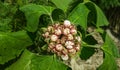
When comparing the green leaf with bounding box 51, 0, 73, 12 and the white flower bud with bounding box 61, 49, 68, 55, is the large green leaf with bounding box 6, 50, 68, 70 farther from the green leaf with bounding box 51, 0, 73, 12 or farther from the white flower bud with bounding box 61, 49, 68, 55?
the green leaf with bounding box 51, 0, 73, 12

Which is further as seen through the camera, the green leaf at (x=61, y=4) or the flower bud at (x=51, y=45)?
the green leaf at (x=61, y=4)

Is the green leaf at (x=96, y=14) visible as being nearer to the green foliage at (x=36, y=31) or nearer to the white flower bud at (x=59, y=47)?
the green foliage at (x=36, y=31)

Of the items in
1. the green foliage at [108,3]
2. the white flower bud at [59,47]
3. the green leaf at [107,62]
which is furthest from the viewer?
the green foliage at [108,3]

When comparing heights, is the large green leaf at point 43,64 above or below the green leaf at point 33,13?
below

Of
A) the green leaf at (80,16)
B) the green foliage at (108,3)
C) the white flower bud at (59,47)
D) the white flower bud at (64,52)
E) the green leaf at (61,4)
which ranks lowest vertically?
the green foliage at (108,3)

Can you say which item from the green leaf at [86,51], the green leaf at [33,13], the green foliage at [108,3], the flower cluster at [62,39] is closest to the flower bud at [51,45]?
the flower cluster at [62,39]

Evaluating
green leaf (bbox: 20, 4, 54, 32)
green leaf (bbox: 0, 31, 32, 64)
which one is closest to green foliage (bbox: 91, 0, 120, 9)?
green leaf (bbox: 20, 4, 54, 32)

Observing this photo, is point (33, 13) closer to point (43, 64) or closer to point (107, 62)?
point (43, 64)
